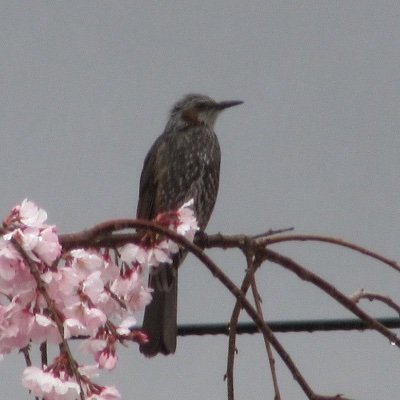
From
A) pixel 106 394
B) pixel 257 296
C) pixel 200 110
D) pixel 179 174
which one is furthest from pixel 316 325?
pixel 200 110

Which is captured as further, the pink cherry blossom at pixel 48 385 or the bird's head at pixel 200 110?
the bird's head at pixel 200 110

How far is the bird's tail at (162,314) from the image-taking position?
260 inches

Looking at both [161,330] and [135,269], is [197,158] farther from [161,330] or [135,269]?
[135,269]

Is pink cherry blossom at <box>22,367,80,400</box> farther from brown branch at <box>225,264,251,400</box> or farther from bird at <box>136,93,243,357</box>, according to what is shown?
bird at <box>136,93,243,357</box>

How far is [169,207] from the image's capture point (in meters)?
8.47

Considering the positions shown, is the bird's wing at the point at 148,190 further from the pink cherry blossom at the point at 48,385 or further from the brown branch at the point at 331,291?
the pink cherry blossom at the point at 48,385

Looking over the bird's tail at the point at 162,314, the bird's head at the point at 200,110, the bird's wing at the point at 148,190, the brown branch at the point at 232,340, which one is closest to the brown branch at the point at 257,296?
the brown branch at the point at 232,340

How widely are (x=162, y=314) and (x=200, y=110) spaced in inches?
110

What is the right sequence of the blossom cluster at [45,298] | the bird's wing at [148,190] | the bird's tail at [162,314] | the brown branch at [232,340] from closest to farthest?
the blossom cluster at [45,298], the brown branch at [232,340], the bird's tail at [162,314], the bird's wing at [148,190]

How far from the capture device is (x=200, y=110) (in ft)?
31.9

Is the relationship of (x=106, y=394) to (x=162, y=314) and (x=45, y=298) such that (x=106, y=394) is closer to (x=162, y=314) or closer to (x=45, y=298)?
(x=45, y=298)

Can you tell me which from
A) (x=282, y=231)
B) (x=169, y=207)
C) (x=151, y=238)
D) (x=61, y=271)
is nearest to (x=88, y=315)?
(x=61, y=271)

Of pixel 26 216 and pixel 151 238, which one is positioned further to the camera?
pixel 151 238

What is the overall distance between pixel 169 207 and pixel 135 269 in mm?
5071
